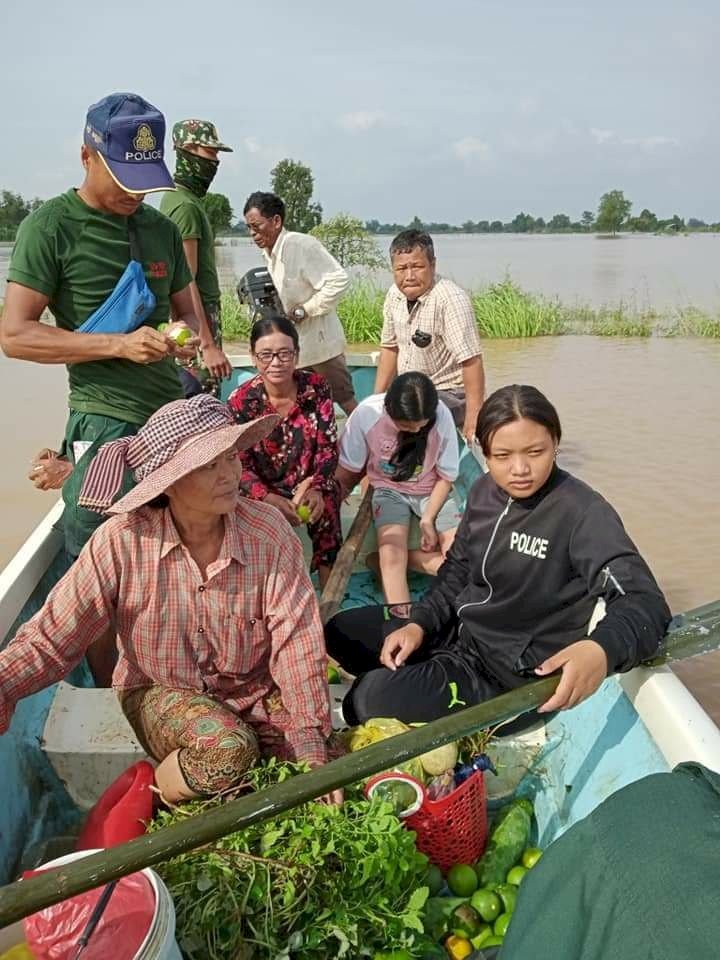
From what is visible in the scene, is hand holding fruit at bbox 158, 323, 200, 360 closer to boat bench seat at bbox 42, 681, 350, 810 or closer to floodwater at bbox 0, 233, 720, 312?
boat bench seat at bbox 42, 681, 350, 810

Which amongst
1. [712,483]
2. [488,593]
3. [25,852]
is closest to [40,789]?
[25,852]

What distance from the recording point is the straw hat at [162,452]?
1938mm

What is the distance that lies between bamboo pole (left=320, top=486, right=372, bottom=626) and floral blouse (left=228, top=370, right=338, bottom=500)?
27 centimetres

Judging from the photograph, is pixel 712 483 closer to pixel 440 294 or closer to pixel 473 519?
pixel 440 294

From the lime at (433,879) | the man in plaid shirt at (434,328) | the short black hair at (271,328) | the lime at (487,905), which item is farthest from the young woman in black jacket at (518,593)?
the man in plaid shirt at (434,328)

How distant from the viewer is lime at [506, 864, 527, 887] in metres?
2.20

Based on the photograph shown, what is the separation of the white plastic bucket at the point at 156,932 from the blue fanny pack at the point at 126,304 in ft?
5.64

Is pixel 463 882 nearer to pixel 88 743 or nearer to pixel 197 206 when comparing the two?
pixel 88 743

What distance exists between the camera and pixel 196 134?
14.6 feet

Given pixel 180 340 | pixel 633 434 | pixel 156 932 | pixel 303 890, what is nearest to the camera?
pixel 156 932

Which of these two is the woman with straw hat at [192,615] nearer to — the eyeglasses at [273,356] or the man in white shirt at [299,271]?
the eyeglasses at [273,356]

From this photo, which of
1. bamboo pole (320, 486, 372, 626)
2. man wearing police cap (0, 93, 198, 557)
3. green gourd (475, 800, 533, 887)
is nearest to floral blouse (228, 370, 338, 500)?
bamboo pole (320, 486, 372, 626)

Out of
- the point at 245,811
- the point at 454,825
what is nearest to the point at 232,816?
the point at 245,811

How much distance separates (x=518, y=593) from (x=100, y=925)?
1454 millimetres
